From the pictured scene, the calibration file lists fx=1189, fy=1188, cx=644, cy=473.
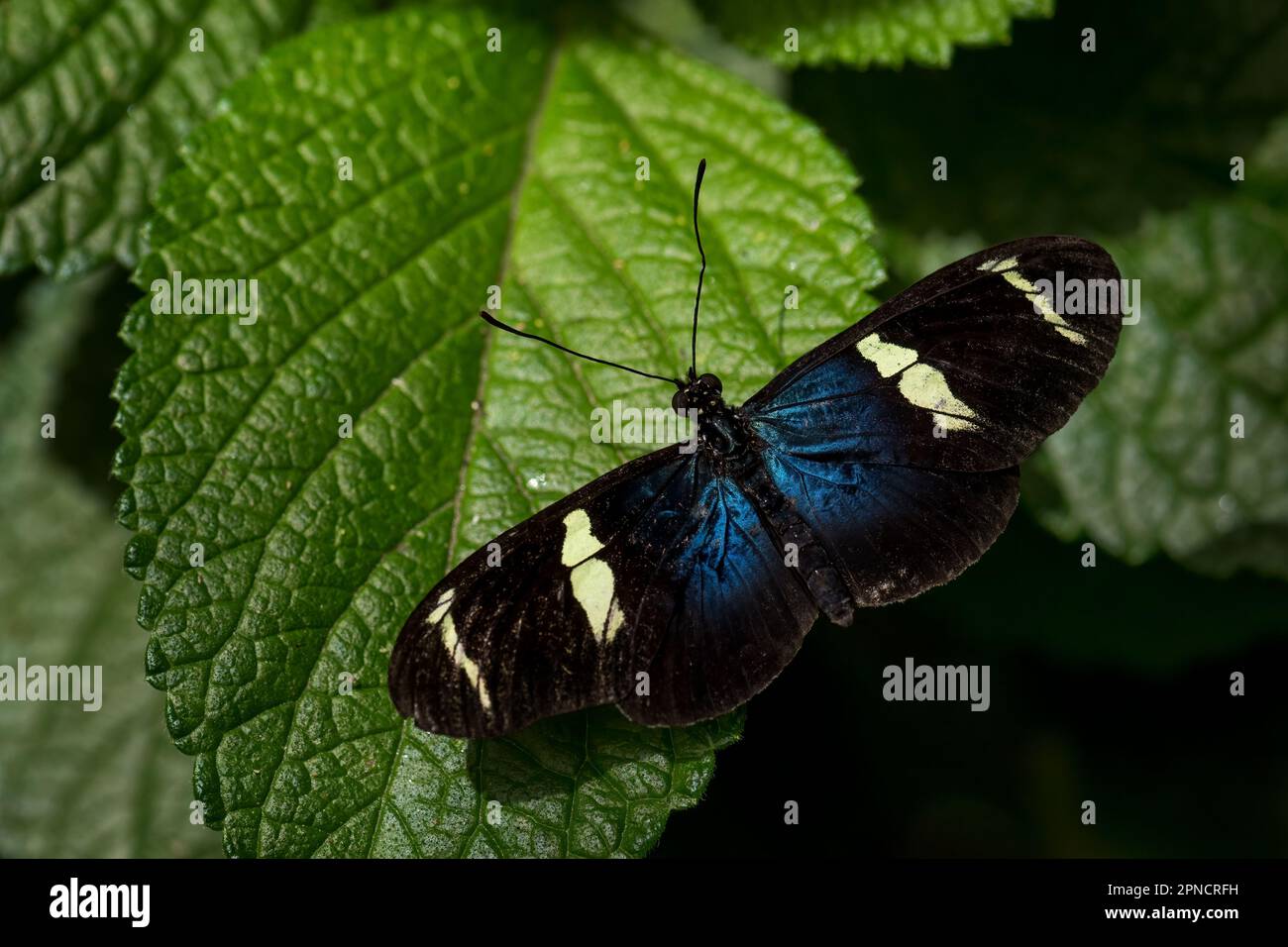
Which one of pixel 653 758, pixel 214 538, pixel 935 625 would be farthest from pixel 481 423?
pixel 935 625

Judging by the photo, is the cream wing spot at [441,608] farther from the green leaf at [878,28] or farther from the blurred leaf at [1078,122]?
the blurred leaf at [1078,122]

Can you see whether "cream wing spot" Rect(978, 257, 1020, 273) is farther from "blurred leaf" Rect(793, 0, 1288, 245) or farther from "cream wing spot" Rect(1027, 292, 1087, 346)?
"blurred leaf" Rect(793, 0, 1288, 245)

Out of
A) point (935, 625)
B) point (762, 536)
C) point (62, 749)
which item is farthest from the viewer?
point (935, 625)

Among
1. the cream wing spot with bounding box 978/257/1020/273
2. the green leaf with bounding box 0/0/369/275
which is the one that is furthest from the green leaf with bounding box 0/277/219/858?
the cream wing spot with bounding box 978/257/1020/273

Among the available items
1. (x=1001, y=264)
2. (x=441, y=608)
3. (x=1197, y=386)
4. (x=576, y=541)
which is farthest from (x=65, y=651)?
(x=1197, y=386)

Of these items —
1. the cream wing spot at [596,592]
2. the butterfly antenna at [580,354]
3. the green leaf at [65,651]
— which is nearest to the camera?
the cream wing spot at [596,592]

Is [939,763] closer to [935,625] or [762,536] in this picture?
[935,625]

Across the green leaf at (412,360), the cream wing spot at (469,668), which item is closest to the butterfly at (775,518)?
the cream wing spot at (469,668)
